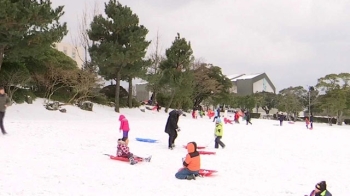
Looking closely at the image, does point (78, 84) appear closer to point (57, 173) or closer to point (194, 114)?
point (194, 114)

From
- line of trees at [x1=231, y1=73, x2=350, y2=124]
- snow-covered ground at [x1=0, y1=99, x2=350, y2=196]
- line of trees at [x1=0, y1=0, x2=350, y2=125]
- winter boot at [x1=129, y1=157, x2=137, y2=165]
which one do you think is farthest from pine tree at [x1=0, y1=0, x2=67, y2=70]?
line of trees at [x1=231, y1=73, x2=350, y2=124]

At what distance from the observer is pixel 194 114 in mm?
34875

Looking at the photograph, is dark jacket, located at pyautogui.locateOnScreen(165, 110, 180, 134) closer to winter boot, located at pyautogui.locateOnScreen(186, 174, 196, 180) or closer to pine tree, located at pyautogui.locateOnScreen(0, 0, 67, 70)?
winter boot, located at pyautogui.locateOnScreen(186, 174, 196, 180)

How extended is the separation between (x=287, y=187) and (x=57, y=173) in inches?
193

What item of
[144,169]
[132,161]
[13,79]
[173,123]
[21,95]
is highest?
[13,79]

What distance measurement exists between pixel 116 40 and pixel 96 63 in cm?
262

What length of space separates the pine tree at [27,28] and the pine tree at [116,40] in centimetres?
725

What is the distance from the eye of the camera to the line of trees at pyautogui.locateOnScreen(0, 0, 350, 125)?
1798 centimetres

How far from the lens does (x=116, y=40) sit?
28000 millimetres

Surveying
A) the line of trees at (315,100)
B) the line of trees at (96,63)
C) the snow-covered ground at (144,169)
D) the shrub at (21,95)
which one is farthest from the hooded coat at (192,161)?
the line of trees at (315,100)

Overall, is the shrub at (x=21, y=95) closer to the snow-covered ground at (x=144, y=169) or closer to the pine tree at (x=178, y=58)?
the snow-covered ground at (x=144, y=169)

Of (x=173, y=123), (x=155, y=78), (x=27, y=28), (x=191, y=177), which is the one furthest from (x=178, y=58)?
(x=191, y=177)

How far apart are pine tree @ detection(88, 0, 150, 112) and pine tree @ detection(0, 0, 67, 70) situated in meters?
7.25

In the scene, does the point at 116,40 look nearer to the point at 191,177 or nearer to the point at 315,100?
the point at 191,177
